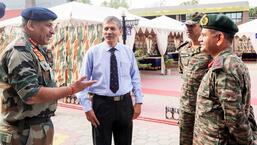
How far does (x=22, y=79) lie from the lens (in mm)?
2146

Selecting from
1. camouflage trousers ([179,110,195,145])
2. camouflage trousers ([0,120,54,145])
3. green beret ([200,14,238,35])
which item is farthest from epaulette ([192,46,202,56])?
camouflage trousers ([0,120,54,145])

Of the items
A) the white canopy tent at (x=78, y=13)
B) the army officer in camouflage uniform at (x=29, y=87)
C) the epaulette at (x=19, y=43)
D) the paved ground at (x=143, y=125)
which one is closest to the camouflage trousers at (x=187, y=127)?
the army officer in camouflage uniform at (x=29, y=87)

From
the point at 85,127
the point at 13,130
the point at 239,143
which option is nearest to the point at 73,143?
the point at 85,127

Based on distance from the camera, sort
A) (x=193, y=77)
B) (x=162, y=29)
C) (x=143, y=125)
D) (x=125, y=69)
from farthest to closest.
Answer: (x=162, y=29) → (x=143, y=125) → (x=125, y=69) → (x=193, y=77)

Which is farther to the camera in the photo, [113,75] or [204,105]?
[113,75]

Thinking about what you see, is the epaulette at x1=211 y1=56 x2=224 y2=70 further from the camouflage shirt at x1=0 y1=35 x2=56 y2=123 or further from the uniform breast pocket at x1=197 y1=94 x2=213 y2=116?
the camouflage shirt at x1=0 y1=35 x2=56 y2=123

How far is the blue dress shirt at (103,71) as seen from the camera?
10.9ft

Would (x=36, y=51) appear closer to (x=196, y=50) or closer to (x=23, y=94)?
(x=23, y=94)

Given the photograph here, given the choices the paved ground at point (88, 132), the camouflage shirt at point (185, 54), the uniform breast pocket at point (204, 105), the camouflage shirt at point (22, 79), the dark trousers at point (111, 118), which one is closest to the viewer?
the camouflage shirt at point (22, 79)

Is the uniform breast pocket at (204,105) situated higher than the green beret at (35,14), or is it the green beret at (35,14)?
the green beret at (35,14)

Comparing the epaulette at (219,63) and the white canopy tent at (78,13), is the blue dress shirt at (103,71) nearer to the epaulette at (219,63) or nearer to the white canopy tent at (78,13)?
the epaulette at (219,63)

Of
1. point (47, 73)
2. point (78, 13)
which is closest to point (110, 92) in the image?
point (47, 73)

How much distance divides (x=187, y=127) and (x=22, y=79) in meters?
1.67

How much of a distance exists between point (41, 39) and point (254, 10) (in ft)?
124
